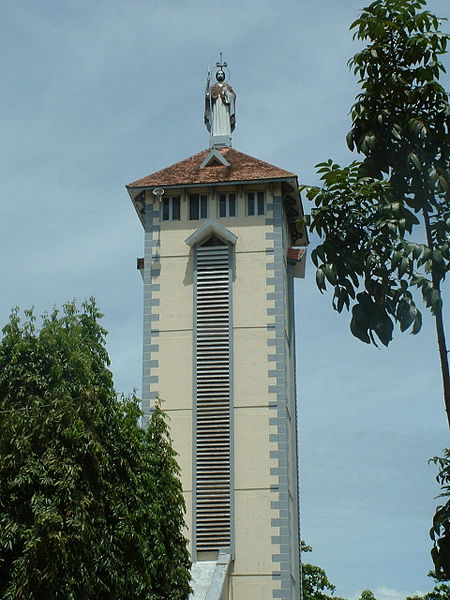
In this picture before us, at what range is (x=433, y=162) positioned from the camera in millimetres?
12219

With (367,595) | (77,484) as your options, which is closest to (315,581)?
(367,595)

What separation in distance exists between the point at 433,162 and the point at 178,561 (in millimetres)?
13405

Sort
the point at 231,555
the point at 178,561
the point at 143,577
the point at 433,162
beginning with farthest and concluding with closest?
the point at 231,555
the point at 178,561
the point at 143,577
the point at 433,162

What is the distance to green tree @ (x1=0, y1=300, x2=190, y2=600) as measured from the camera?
18.4m

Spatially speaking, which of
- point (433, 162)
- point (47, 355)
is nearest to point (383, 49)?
point (433, 162)

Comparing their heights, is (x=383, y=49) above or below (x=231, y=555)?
above

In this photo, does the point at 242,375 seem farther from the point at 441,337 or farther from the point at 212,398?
the point at 441,337

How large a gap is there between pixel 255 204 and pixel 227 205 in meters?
0.95

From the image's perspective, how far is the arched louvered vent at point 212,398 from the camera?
31250 millimetres

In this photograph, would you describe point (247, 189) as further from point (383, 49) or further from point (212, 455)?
point (383, 49)

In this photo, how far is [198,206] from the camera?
35031 millimetres

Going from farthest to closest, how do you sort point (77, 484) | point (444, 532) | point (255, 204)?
point (255, 204) → point (77, 484) → point (444, 532)

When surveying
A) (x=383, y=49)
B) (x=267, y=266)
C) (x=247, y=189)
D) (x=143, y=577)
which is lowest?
(x=143, y=577)

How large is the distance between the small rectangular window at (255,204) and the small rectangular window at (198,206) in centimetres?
146
